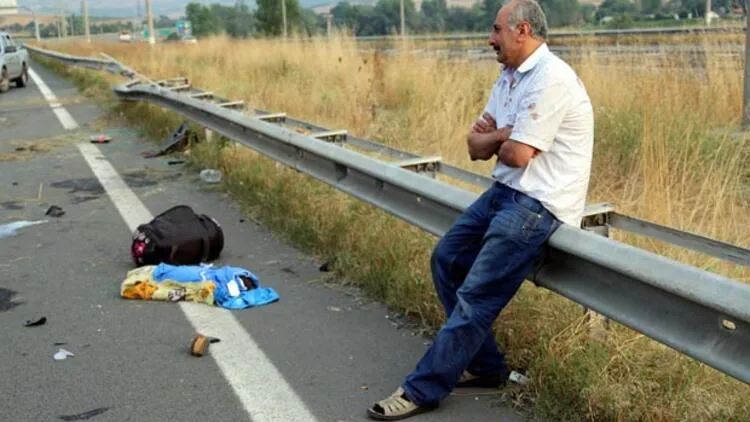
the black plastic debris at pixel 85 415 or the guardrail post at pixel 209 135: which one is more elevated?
the guardrail post at pixel 209 135

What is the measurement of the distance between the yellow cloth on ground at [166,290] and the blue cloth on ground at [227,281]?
0.04 m

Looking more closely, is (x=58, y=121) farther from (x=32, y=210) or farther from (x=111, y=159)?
(x=32, y=210)

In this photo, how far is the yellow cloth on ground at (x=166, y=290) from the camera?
5.65 metres

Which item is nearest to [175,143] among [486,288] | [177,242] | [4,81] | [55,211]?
[55,211]

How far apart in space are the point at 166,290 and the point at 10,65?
918 inches

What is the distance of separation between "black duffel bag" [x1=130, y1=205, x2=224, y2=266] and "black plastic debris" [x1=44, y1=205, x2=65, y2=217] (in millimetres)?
2078

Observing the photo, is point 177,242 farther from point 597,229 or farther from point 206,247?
point 597,229

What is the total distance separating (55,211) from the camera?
8.39 meters

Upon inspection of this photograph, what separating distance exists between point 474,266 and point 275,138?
413cm

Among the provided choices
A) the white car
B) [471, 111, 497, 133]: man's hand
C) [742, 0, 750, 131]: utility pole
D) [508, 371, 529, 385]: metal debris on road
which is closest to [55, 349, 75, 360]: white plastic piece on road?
[508, 371, 529, 385]: metal debris on road

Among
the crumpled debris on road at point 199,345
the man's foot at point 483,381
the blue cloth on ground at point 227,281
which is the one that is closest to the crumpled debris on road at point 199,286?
the blue cloth on ground at point 227,281

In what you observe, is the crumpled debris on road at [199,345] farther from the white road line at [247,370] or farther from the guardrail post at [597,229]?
the guardrail post at [597,229]

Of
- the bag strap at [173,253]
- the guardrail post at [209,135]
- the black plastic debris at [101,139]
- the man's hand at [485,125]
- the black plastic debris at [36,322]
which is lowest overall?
the black plastic debris at [36,322]

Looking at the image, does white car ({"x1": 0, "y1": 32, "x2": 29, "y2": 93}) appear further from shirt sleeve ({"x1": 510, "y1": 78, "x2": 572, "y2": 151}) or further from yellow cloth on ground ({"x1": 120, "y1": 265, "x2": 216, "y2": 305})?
shirt sleeve ({"x1": 510, "y1": 78, "x2": 572, "y2": 151})
